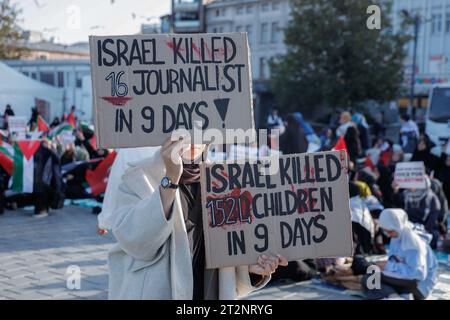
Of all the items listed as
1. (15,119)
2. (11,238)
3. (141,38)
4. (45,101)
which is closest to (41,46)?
(45,101)

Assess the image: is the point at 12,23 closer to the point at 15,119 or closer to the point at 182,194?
the point at 15,119

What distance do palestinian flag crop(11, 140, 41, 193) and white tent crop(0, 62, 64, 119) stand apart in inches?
27.8

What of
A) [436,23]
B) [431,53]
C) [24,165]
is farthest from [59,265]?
[431,53]

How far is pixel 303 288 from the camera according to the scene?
21.6ft

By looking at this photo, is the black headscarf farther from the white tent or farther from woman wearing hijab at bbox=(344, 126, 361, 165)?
woman wearing hijab at bbox=(344, 126, 361, 165)

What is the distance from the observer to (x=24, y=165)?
10641 millimetres

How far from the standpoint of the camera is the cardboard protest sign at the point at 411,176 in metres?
8.59

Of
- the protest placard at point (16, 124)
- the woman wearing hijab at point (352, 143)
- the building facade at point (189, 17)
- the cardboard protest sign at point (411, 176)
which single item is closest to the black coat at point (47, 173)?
the protest placard at point (16, 124)

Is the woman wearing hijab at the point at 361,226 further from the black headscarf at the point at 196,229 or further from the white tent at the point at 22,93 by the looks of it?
the white tent at the point at 22,93

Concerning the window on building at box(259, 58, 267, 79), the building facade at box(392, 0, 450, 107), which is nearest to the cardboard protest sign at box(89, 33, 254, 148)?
the building facade at box(392, 0, 450, 107)

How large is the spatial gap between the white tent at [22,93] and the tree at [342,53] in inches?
562

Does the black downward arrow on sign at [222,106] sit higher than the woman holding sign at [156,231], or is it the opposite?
the black downward arrow on sign at [222,106]

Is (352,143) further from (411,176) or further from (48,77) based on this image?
(48,77)

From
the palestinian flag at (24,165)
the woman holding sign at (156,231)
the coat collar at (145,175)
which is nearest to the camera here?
the woman holding sign at (156,231)
